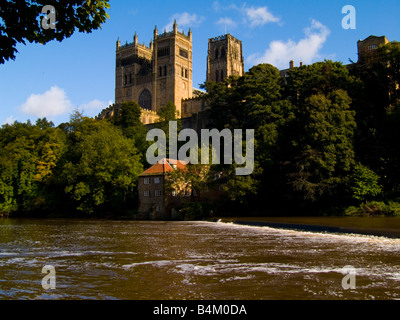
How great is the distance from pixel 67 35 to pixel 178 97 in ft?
357

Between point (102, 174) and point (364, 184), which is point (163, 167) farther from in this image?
point (364, 184)

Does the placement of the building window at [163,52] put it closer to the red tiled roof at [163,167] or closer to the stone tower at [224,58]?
the stone tower at [224,58]

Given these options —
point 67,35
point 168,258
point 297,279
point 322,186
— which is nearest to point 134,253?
point 168,258

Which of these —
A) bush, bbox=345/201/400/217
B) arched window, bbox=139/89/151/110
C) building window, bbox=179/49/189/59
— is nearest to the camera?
bush, bbox=345/201/400/217

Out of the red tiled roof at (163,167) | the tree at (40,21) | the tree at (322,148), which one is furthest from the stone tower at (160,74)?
the tree at (40,21)

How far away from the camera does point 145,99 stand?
12338cm

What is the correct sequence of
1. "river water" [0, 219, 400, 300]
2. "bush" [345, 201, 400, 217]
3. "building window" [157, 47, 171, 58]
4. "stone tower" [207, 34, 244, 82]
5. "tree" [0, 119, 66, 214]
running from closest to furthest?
"river water" [0, 219, 400, 300]
"bush" [345, 201, 400, 217]
"tree" [0, 119, 66, 214]
"building window" [157, 47, 171, 58]
"stone tower" [207, 34, 244, 82]

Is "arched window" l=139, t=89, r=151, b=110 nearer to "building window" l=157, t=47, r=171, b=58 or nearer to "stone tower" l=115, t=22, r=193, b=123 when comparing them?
"stone tower" l=115, t=22, r=193, b=123

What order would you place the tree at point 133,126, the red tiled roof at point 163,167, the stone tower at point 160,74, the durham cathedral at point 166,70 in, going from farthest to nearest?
the stone tower at point 160,74
the durham cathedral at point 166,70
the tree at point 133,126
the red tiled roof at point 163,167

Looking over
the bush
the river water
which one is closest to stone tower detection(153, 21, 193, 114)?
the bush

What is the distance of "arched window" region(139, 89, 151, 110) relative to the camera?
121875 mm

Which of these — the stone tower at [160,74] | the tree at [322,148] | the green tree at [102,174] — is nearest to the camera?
the tree at [322,148]

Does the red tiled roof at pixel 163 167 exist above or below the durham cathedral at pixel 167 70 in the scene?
below

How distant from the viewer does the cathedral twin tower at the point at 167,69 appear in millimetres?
116500
